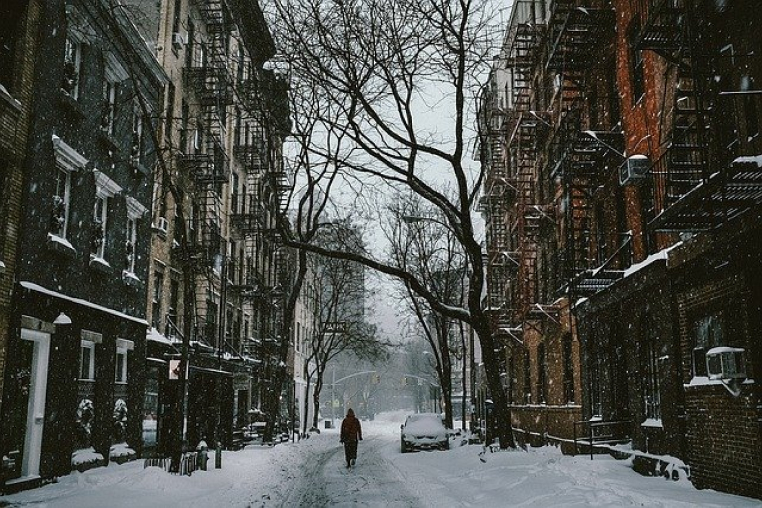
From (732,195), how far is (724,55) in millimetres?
2584

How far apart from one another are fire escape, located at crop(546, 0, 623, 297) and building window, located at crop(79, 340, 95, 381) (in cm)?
1261

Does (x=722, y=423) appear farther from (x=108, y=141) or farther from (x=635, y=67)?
(x=108, y=141)

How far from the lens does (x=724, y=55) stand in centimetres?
1056

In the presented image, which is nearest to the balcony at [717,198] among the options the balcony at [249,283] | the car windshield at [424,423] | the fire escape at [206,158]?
the car windshield at [424,423]

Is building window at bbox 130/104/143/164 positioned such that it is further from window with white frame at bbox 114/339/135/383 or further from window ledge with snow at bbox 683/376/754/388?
window ledge with snow at bbox 683/376/754/388

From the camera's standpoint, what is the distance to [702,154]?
9742 millimetres

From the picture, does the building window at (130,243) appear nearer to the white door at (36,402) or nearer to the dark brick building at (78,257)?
the dark brick building at (78,257)

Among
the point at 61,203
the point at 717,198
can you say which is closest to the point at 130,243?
the point at 61,203

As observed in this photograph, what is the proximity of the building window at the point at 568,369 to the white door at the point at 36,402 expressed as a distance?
53.7ft

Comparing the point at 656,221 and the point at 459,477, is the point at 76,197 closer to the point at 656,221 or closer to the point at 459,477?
the point at 459,477

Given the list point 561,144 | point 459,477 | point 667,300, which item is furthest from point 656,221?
point 561,144

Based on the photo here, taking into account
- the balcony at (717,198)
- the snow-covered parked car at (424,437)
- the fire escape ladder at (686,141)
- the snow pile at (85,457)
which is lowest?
the snow-covered parked car at (424,437)

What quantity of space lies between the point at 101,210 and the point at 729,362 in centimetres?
1580

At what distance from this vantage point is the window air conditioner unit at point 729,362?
9953 millimetres
